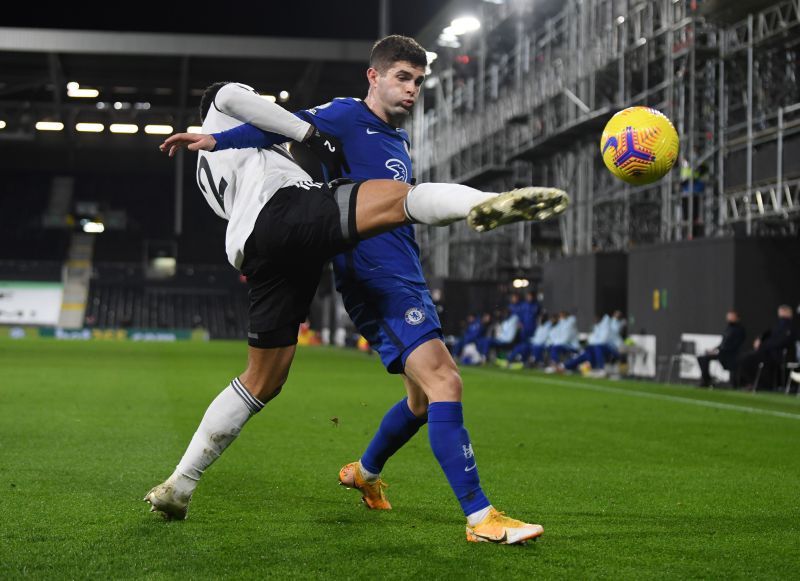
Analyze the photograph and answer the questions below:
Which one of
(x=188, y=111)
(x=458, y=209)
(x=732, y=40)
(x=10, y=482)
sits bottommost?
(x=10, y=482)

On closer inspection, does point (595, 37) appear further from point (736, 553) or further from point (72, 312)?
point (72, 312)

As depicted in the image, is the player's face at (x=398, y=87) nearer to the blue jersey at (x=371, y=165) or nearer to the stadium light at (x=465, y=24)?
the blue jersey at (x=371, y=165)

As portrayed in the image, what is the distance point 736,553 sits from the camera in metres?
4.47

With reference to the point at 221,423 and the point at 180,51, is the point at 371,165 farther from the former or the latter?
the point at 180,51

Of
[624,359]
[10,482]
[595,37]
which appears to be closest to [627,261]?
[624,359]

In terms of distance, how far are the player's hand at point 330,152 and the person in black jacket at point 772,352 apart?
15276 mm

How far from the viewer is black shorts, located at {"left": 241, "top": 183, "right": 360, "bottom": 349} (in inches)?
174

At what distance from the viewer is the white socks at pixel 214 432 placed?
495 cm

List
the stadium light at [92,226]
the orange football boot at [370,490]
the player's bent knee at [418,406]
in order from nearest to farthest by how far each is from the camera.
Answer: the player's bent knee at [418,406]
the orange football boot at [370,490]
the stadium light at [92,226]

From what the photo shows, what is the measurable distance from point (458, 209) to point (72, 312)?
63016mm

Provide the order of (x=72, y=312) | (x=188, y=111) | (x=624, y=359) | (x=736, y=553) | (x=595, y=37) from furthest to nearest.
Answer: (x=72, y=312) → (x=188, y=111) → (x=595, y=37) → (x=624, y=359) → (x=736, y=553)

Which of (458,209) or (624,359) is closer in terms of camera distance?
(458,209)

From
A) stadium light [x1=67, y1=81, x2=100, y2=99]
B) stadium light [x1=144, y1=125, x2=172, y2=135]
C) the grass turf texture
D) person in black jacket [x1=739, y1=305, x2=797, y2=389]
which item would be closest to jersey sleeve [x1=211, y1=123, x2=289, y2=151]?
the grass turf texture

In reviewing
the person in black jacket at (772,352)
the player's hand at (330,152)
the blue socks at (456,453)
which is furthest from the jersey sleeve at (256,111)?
the person in black jacket at (772,352)
